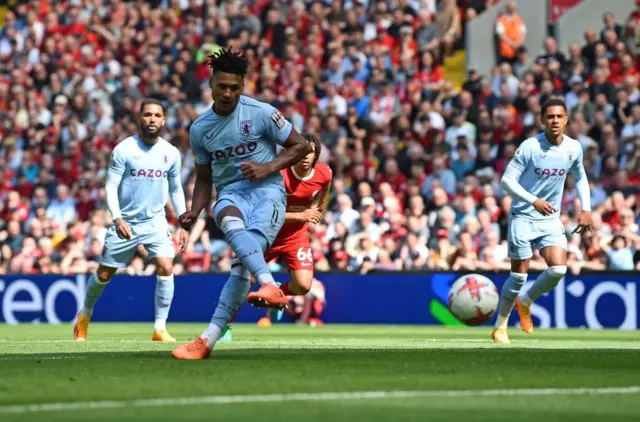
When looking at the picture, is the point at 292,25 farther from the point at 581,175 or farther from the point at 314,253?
the point at 581,175

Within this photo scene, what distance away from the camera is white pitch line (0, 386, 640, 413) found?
22.8 ft

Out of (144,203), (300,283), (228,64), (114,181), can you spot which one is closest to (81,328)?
(144,203)

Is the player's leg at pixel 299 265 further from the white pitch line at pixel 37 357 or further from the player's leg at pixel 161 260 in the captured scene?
the white pitch line at pixel 37 357

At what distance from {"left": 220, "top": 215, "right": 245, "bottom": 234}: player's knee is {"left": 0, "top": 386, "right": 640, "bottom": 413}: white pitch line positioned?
8.41ft

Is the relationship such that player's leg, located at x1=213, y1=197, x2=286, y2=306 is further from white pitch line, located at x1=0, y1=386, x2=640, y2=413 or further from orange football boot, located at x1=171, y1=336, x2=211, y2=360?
white pitch line, located at x1=0, y1=386, x2=640, y2=413

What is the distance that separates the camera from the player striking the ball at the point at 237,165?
32.7ft

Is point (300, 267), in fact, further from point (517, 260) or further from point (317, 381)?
point (317, 381)

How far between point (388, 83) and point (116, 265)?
10.4 m

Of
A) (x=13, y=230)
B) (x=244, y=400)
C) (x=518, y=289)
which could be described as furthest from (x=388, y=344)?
(x=13, y=230)

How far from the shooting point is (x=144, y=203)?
15.0 metres

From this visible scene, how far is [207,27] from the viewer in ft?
93.2

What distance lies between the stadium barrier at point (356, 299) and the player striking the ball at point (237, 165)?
9.90 m

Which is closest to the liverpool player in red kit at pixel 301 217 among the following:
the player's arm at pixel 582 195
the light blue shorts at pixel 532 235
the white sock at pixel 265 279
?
the light blue shorts at pixel 532 235

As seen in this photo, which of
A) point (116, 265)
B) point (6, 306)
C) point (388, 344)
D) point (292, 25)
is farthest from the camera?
point (292, 25)
